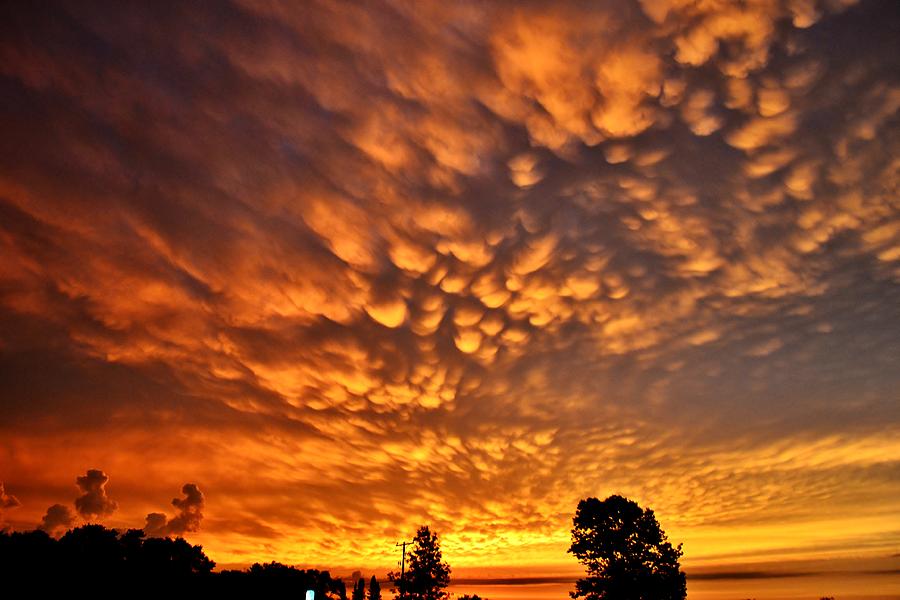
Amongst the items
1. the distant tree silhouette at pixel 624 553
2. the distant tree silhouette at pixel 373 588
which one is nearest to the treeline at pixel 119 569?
the distant tree silhouette at pixel 373 588

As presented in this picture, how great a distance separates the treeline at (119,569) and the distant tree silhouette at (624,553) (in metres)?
36.1

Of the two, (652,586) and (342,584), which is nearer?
(652,586)

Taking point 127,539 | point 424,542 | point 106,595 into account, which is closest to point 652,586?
point 424,542

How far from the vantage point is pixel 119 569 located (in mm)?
56938

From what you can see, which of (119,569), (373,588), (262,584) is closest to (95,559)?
(119,569)

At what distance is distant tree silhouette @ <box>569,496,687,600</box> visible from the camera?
40.2m

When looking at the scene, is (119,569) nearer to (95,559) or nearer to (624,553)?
(95,559)

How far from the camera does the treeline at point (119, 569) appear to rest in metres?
49.5

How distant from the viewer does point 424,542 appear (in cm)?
7706

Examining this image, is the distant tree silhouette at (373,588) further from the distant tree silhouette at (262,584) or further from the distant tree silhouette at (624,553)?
the distant tree silhouette at (624,553)

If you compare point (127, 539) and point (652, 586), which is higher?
point (127, 539)

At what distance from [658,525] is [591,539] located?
19.4ft

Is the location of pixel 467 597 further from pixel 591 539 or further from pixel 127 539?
pixel 591 539

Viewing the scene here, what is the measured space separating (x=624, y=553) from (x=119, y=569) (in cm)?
5459
